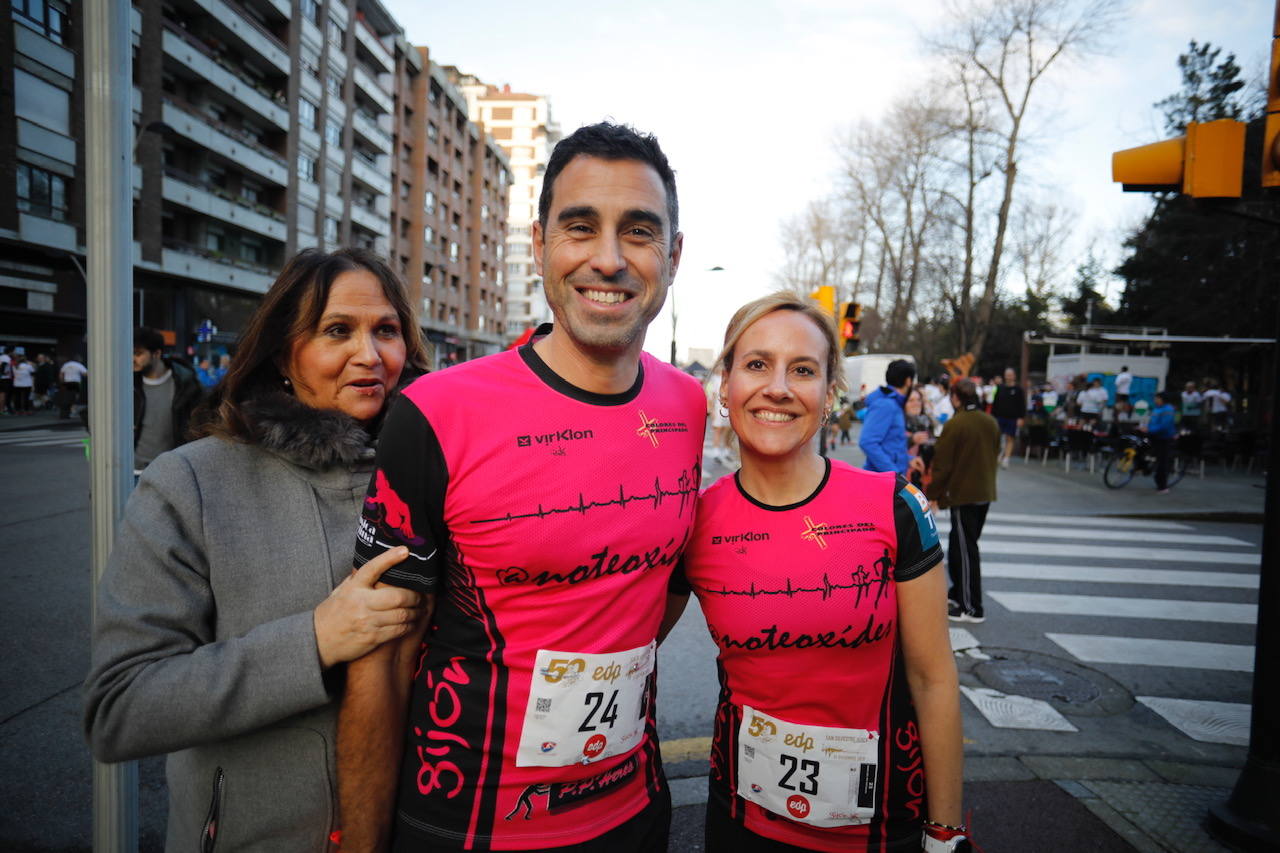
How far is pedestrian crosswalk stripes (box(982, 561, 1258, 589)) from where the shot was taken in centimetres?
777

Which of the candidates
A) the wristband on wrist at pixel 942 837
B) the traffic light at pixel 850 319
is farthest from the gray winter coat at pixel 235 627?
the traffic light at pixel 850 319

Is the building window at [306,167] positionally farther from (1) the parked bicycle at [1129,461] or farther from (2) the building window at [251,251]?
(1) the parked bicycle at [1129,461]

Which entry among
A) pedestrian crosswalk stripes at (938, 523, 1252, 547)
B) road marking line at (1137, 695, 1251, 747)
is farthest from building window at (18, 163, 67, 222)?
pedestrian crosswalk stripes at (938, 523, 1252, 547)

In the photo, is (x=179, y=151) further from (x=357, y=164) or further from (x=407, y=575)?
(x=407, y=575)

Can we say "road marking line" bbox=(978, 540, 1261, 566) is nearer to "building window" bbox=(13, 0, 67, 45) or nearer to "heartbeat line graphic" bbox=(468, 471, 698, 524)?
"heartbeat line graphic" bbox=(468, 471, 698, 524)

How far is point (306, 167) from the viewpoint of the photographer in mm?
37719

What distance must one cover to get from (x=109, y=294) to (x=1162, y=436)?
52.9 feet

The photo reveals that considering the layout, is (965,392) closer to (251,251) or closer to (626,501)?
(626,501)

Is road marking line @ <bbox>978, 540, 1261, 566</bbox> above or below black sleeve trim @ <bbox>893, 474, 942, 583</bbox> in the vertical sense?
below

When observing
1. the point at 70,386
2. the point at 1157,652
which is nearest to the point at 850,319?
the point at 1157,652

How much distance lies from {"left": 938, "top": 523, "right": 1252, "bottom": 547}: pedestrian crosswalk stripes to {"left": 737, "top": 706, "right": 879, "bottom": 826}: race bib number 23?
337 inches

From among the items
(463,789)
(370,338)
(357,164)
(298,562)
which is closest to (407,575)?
(298,562)

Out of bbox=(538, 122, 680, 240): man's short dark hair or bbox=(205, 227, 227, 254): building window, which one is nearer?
bbox=(538, 122, 680, 240): man's short dark hair

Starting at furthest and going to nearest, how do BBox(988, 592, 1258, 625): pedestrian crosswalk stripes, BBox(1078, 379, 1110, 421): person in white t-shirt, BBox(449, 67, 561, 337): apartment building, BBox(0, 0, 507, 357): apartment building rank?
1. BBox(449, 67, 561, 337): apartment building
2. BBox(0, 0, 507, 357): apartment building
3. BBox(1078, 379, 1110, 421): person in white t-shirt
4. BBox(988, 592, 1258, 625): pedestrian crosswalk stripes
